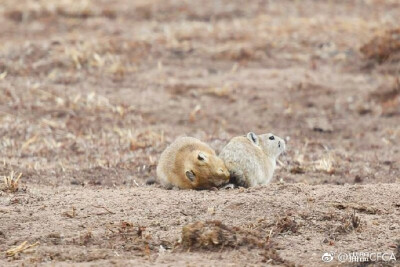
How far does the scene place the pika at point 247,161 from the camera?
24.8 ft

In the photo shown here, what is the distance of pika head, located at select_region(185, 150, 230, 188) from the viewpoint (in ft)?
23.6

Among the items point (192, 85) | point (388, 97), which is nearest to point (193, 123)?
point (192, 85)

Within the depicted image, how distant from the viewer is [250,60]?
46.9 feet

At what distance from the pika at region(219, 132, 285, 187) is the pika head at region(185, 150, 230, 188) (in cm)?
26

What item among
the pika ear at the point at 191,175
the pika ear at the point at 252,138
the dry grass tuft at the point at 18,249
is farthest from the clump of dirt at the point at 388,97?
the dry grass tuft at the point at 18,249

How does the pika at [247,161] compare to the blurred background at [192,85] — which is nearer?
the pika at [247,161]

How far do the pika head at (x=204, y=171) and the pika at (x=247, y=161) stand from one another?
258 millimetres

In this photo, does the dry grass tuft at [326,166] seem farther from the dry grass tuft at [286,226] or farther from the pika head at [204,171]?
the dry grass tuft at [286,226]

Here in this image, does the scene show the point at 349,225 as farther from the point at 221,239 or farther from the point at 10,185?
the point at 10,185

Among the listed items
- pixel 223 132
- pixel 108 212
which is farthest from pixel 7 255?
pixel 223 132

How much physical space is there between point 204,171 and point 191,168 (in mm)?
124

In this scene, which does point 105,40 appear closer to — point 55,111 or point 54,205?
point 55,111

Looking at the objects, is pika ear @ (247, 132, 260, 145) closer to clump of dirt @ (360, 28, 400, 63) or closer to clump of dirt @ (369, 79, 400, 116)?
clump of dirt @ (369, 79, 400, 116)

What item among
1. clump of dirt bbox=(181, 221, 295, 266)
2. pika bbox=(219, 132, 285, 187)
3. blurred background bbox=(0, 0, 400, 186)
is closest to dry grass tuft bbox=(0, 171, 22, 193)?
blurred background bbox=(0, 0, 400, 186)
